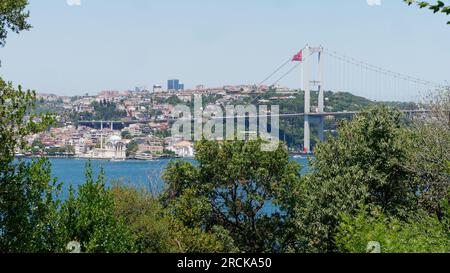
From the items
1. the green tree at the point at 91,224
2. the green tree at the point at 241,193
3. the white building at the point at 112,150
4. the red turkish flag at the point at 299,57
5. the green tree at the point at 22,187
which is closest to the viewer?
the green tree at the point at 22,187

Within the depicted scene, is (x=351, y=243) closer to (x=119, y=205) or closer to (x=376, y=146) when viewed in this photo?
(x=376, y=146)

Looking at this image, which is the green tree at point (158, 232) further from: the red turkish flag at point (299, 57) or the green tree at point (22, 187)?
the red turkish flag at point (299, 57)

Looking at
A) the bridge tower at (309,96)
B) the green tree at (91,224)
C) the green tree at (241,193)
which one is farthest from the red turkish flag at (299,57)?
the green tree at (91,224)

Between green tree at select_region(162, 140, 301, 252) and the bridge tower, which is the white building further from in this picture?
green tree at select_region(162, 140, 301, 252)

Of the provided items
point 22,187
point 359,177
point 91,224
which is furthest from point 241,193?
point 22,187

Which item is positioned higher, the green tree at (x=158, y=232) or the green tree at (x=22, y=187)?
the green tree at (x=22, y=187)

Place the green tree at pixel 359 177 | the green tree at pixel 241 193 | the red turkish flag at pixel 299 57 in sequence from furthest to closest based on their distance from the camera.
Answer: the red turkish flag at pixel 299 57
the green tree at pixel 241 193
the green tree at pixel 359 177

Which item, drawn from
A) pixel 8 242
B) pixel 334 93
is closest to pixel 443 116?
pixel 8 242

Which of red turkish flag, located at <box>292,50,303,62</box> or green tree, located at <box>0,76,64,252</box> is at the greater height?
red turkish flag, located at <box>292,50,303,62</box>

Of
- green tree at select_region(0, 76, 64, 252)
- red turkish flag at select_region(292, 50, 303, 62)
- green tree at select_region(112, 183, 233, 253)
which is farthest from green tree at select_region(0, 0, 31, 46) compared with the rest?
red turkish flag at select_region(292, 50, 303, 62)
